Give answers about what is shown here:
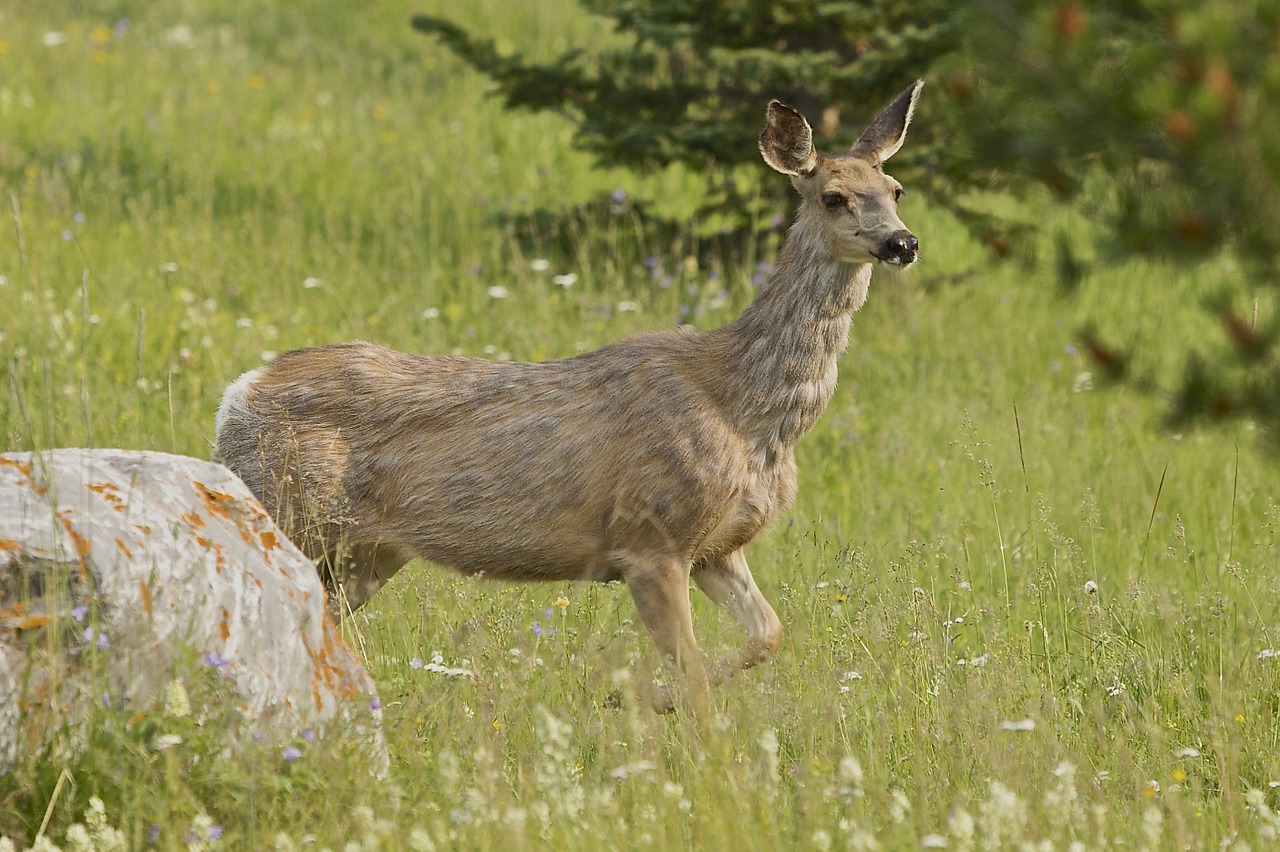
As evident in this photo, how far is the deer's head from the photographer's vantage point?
17.4ft

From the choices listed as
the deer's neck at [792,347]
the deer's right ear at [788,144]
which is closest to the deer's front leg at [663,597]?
the deer's neck at [792,347]

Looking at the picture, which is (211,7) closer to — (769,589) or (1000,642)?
(769,589)

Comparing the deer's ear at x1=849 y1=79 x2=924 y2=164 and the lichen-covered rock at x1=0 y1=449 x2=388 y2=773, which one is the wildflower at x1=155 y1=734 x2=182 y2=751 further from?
the deer's ear at x1=849 y1=79 x2=924 y2=164

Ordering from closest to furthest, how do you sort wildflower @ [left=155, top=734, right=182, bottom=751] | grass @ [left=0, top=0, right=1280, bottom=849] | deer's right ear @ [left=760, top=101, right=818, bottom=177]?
wildflower @ [left=155, top=734, right=182, bottom=751] < grass @ [left=0, top=0, right=1280, bottom=849] < deer's right ear @ [left=760, top=101, right=818, bottom=177]

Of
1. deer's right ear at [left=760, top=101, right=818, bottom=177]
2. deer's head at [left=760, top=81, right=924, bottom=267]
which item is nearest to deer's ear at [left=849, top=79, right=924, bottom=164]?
deer's head at [left=760, top=81, right=924, bottom=267]

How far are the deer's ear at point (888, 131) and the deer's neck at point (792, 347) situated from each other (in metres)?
0.43

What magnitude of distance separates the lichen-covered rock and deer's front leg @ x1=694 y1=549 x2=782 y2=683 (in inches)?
60.1

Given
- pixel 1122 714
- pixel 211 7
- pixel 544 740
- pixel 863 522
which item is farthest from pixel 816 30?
pixel 211 7

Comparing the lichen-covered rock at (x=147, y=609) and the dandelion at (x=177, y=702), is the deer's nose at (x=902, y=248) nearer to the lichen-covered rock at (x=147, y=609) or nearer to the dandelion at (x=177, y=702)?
the lichen-covered rock at (x=147, y=609)

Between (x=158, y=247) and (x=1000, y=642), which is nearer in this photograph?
(x=1000, y=642)

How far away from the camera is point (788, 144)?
566cm

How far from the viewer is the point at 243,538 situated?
4.30 meters

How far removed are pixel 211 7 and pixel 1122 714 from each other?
14197 mm

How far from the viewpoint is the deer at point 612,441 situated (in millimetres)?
5316
